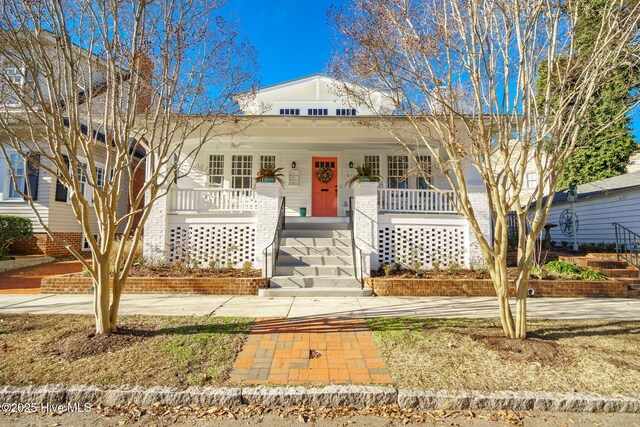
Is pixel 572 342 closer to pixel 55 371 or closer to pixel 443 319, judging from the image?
pixel 443 319

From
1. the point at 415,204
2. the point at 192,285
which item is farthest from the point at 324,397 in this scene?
the point at 415,204

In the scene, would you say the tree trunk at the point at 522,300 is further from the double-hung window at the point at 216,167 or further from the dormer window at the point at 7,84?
the double-hung window at the point at 216,167

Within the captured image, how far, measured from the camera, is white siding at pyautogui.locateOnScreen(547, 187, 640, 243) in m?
10.9

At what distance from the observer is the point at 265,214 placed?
27.9ft

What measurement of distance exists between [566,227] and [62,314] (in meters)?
17.2

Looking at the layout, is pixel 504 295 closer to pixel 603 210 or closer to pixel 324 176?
pixel 324 176

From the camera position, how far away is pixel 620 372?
3.37 meters

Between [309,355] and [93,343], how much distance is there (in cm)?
258

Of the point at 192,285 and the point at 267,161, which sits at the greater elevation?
the point at 267,161

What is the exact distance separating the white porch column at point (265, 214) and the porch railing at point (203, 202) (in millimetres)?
499

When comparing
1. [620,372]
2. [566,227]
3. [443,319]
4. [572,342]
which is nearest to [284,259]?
[443,319]

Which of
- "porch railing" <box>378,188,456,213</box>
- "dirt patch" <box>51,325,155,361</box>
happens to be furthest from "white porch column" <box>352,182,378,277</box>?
"dirt patch" <box>51,325,155,361</box>

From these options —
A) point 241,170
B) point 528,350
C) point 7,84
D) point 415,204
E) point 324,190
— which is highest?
point 241,170

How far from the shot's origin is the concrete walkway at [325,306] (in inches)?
217
